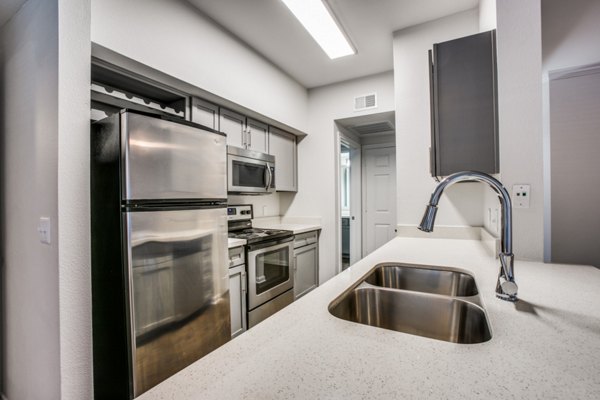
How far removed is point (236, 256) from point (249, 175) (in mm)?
833

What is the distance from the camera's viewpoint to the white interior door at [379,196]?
4.27 m

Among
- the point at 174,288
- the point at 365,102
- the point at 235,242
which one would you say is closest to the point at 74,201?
the point at 174,288

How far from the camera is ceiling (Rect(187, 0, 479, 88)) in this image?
2.01 m

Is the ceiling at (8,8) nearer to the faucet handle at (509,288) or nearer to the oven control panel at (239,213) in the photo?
the oven control panel at (239,213)

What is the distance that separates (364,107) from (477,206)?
1.59 m

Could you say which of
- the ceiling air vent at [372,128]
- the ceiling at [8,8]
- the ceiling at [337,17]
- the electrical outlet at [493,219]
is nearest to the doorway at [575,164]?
the electrical outlet at [493,219]

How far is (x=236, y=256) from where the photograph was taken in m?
2.09

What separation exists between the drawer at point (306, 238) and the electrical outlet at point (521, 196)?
1949 millimetres

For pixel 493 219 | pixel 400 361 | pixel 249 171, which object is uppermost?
pixel 249 171

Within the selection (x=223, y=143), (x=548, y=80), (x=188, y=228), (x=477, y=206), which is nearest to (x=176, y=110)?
(x=223, y=143)

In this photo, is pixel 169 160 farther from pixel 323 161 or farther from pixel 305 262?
pixel 323 161

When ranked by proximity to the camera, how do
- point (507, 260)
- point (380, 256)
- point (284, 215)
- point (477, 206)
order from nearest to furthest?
point (507, 260), point (380, 256), point (477, 206), point (284, 215)

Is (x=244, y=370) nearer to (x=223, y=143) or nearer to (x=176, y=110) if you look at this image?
(x=223, y=143)

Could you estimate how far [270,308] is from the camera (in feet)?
Answer: 7.91
